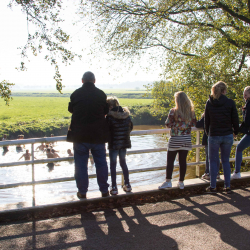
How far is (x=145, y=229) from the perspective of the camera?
3457mm

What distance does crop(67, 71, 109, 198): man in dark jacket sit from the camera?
412 centimetres

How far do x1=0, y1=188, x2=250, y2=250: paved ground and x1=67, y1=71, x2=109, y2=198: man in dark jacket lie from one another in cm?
68

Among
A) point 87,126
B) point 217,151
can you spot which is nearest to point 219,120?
point 217,151

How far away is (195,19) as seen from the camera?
450 inches

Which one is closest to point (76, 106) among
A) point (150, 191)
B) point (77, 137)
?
point (77, 137)

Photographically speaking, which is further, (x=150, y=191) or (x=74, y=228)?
(x=150, y=191)

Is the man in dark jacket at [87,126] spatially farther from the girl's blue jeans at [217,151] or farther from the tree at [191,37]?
the tree at [191,37]

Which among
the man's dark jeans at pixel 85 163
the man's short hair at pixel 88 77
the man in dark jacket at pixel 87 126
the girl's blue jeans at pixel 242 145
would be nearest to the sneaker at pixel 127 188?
the man's dark jeans at pixel 85 163

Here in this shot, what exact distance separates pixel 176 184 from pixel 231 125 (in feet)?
4.48

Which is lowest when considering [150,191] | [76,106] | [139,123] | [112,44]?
[139,123]

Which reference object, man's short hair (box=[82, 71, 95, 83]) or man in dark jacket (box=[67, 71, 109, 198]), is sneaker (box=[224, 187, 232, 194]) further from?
man's short hair (box=[82, 71, 95, 83])

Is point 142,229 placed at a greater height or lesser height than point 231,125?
lesser

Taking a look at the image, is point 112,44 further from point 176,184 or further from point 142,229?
point 142,229

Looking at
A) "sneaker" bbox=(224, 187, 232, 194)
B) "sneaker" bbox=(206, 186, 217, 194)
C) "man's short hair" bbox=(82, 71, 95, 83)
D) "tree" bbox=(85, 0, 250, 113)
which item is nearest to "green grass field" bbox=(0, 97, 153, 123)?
"tree" bbox=(85, 0, 250, 113)
